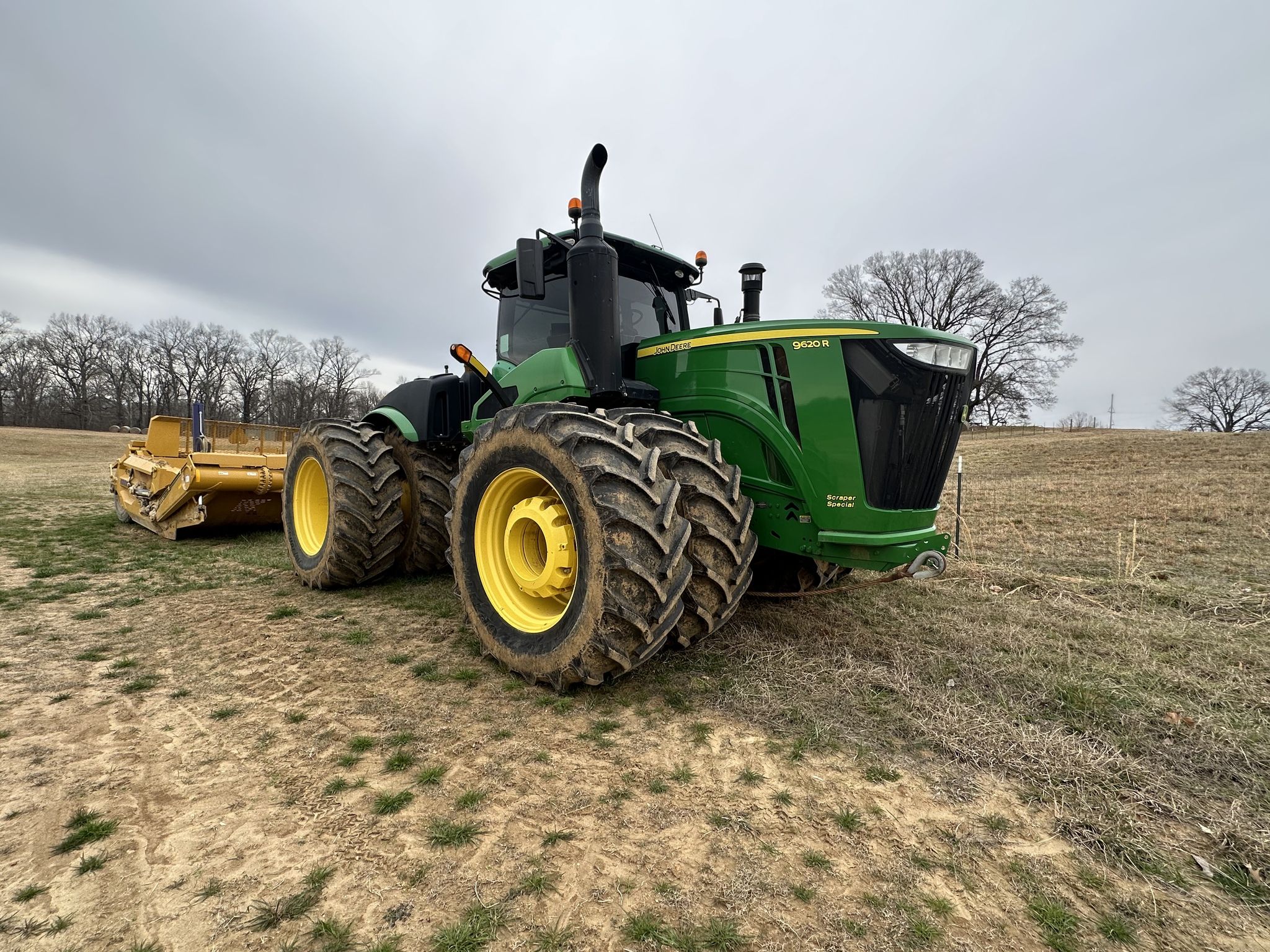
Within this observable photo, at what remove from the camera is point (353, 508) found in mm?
4703

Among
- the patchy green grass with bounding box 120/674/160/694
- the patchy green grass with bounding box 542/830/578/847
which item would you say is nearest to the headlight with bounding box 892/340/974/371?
the patchy green grass with bounding box 542/830/578/847

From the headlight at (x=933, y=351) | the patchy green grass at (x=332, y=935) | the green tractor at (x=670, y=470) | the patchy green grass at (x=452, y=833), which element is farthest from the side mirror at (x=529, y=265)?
the patchy green grass at (x=332, y=935)

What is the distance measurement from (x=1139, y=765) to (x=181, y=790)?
3.52 m

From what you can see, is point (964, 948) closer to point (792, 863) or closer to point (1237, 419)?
point (792, 863)

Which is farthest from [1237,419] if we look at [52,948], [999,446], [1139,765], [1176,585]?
[52,948]

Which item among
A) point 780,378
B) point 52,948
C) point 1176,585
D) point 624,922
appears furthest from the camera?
point 1176,585

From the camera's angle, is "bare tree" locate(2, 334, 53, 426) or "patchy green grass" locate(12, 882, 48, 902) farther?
"bare tree" locate(2, 334, 53, 426)

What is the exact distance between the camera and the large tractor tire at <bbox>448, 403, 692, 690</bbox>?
2629mm

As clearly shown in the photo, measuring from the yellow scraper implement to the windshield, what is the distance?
12.7 feet

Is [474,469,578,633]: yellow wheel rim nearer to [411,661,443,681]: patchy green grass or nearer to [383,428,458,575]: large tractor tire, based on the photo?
[411,661,443,681]: patchy green grass

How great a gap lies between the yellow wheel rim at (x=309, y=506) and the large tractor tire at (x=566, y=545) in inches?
109

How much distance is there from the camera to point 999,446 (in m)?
24.8

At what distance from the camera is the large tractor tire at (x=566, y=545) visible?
2.63 metres

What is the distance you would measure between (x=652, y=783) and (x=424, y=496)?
352 cm
